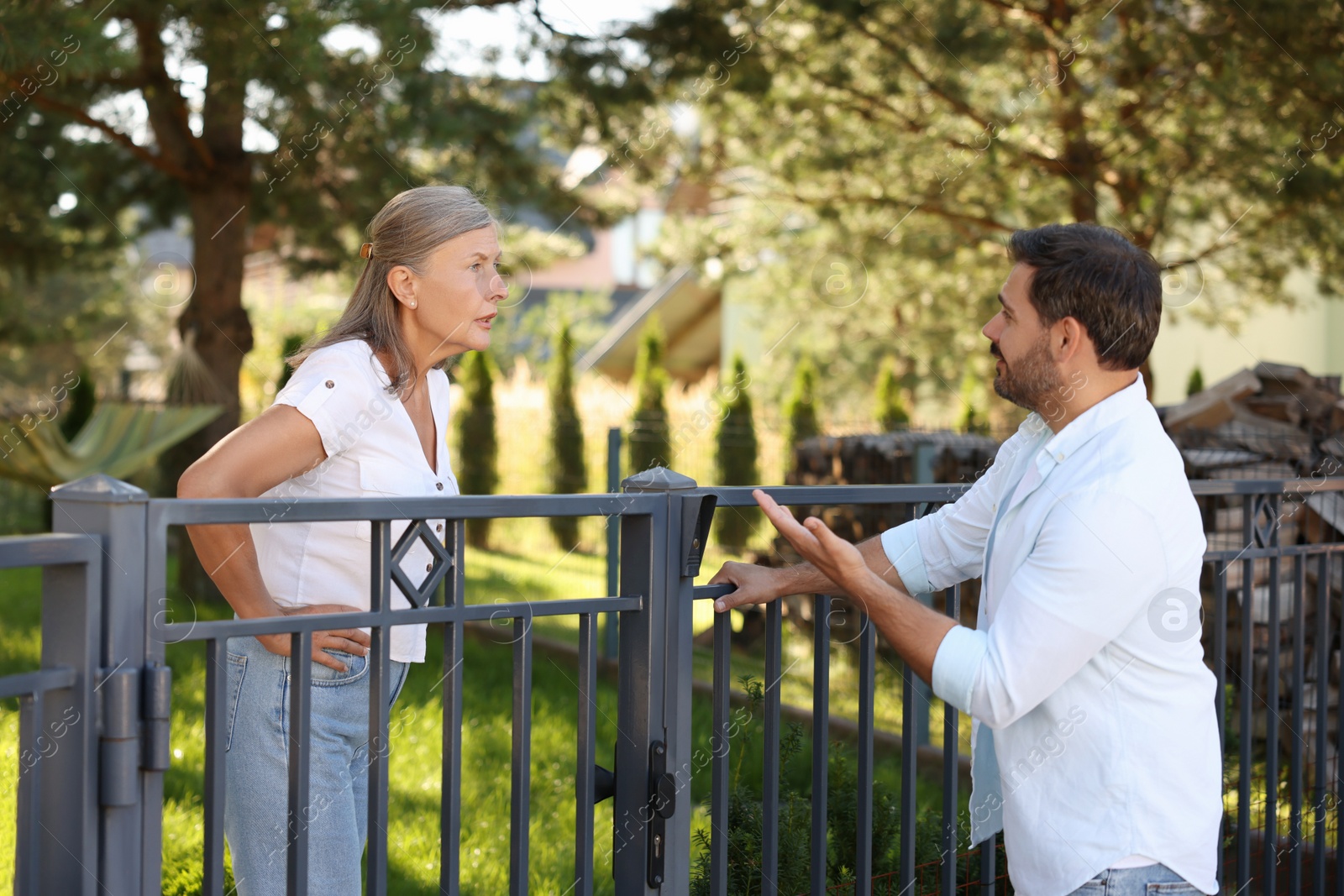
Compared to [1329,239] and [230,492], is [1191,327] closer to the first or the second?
[1329,239]

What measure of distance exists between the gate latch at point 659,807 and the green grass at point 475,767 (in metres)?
0.81

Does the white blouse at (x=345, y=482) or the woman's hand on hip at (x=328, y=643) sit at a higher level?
the white blouse at (x=345, y=482)

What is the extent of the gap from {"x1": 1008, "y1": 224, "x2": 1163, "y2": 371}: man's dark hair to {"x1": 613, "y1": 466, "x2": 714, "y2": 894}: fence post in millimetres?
669

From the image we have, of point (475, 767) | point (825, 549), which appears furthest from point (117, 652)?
point (475, 767)

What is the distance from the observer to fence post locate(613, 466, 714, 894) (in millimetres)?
2111

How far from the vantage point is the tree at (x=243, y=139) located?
6.86m

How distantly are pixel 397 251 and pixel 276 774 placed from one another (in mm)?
952

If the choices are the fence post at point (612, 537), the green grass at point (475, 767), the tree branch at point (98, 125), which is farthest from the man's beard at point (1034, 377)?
the tree branch at point (98, 125)

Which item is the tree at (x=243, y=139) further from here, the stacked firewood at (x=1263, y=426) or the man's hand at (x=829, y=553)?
the man's hand at (x=829, y=553)

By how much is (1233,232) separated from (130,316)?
24.7 metres

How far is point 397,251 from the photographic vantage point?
228 cm

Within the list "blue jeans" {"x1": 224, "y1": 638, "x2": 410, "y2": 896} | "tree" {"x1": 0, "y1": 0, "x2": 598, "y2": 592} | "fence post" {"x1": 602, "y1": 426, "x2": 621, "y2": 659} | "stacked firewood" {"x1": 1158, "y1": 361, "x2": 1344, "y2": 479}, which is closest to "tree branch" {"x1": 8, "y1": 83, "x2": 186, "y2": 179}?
"tree" {"x1": 0, "y1": 0, "x2": 598, "y2": 592}

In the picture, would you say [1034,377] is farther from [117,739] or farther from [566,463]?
[566,463]

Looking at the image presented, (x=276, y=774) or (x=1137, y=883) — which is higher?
(x=276, y=774)
